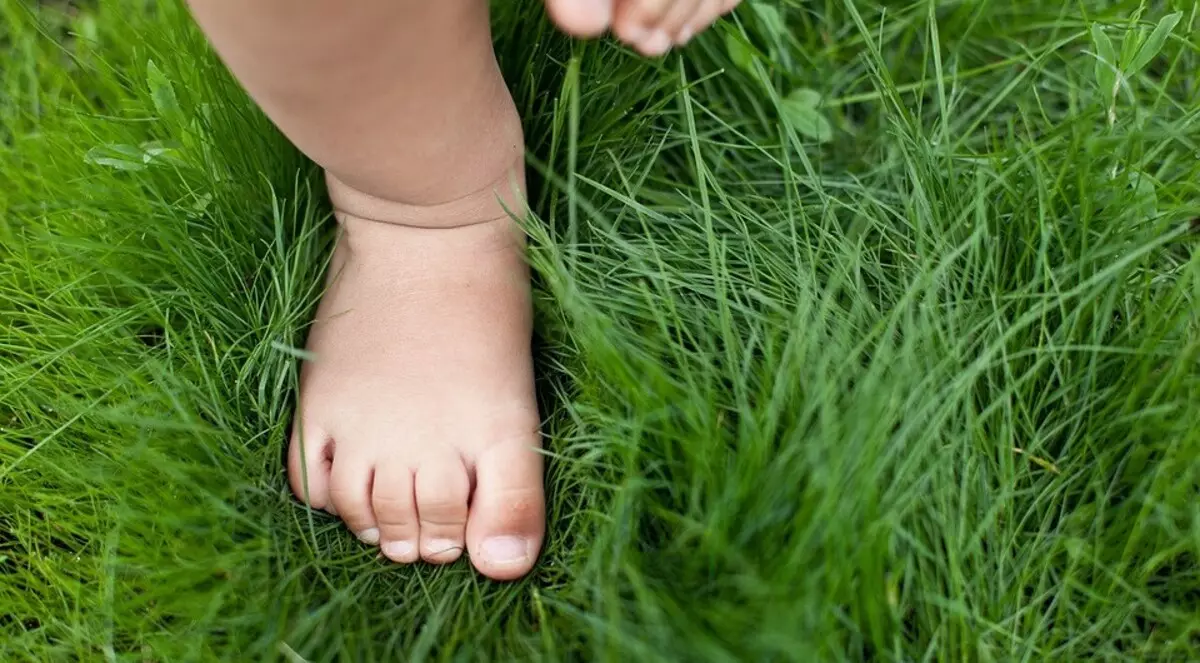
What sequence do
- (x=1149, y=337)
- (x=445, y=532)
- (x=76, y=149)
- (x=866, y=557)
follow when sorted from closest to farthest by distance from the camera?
1. (x=866, y=557)
2. (x=1149, y=337)
3. (x=445, y=532)
4. (x=76, y=149)

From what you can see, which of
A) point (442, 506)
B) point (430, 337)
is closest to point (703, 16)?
point (430, 337)

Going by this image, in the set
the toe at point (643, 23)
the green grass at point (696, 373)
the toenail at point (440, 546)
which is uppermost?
the toe at point (643, 23)

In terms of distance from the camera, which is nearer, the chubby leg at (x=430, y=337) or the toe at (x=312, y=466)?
the chubby leg at (x=430, y=337)

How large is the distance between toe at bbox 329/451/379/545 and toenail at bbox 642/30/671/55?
540 millimetres

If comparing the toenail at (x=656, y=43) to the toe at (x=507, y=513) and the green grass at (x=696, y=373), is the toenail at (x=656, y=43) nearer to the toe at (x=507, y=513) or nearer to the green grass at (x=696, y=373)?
the green grass at (x=696, y=373)

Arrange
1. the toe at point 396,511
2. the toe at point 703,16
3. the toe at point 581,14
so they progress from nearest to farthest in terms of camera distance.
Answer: the toe at point 581,14, the toe at point 703,16, the toe at point 396,511

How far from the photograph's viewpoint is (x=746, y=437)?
2.93ft

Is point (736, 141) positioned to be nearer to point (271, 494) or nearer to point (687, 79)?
point (687, 79)

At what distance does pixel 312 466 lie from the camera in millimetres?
1077

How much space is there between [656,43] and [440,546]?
0.59 m

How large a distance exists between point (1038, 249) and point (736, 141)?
1.39 ft

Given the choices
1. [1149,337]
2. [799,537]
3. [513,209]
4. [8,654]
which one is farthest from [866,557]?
[8,654]

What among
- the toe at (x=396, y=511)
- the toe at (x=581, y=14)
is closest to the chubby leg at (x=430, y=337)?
the toe at (x=396, y=511)

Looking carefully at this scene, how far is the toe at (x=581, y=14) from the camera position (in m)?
0.84
